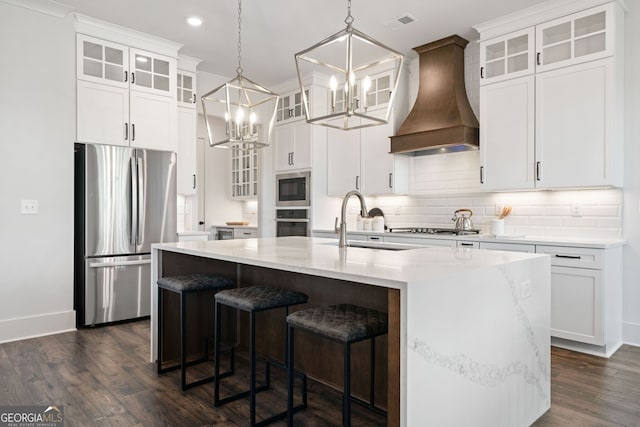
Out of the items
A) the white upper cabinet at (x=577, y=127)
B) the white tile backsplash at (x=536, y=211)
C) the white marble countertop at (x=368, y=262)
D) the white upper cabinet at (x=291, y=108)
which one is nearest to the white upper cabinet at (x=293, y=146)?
the white upper cabinet at (x=291, y=108)

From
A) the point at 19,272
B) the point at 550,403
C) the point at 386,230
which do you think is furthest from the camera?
the point at 386,230

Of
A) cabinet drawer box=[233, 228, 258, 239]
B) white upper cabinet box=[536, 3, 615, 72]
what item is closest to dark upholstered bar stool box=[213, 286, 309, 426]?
white upper cabinet box=[536, 3, 615, 72]

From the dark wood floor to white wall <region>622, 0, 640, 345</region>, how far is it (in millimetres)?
344

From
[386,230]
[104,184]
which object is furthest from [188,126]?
[386,230]

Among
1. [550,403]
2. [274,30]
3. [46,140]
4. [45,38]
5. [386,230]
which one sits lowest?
[550,403]

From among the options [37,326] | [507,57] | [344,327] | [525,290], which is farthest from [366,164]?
[37,326]

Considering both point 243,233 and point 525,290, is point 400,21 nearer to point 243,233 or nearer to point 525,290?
point 525,290

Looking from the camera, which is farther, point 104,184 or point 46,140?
point 104,184

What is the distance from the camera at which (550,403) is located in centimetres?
236

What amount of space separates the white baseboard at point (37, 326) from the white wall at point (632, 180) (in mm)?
4932

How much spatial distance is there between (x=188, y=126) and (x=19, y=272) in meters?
2.31

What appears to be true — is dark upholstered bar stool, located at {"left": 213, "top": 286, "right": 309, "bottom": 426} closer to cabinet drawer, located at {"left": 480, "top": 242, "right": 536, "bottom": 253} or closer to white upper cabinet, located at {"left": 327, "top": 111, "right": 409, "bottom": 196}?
cabinet drawer, located at {"left": 480, "top": 242, "right": 536, "bottom": 253}

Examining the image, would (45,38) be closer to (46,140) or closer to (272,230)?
(46,140)

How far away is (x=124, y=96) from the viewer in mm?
4277
